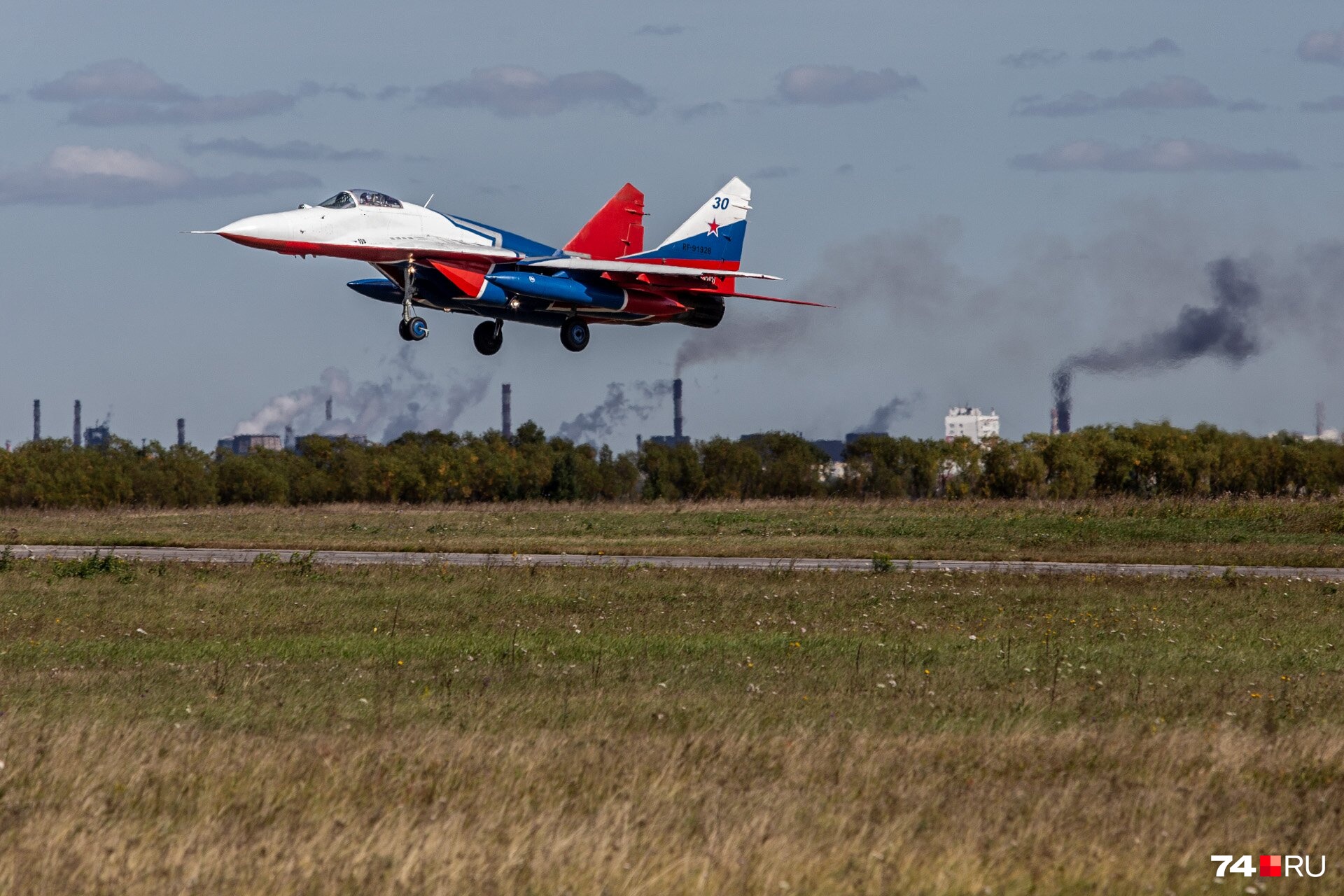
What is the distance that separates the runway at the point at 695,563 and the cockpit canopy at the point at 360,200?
8474 millimetres

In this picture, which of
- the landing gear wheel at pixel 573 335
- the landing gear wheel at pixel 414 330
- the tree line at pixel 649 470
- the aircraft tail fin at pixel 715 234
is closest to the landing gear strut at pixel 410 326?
the landing gear wheel at pixel 414 330

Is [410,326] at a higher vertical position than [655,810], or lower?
higher

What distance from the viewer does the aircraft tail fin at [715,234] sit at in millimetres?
37938

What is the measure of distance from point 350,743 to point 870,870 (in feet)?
15.9

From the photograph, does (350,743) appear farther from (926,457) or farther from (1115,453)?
(926,457)

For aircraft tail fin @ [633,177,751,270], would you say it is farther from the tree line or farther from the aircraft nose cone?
the tree line

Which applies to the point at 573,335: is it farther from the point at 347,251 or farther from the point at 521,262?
the point at 347,251

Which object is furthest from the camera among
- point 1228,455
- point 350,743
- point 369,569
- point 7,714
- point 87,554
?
point 1228,455

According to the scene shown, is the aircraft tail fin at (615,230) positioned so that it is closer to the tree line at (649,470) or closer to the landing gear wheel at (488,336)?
the landing gear wheel at (488,336)

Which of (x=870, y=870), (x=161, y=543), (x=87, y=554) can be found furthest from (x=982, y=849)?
(x=161, y=543)

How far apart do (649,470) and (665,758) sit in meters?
90.4

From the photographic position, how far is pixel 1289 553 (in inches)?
1561

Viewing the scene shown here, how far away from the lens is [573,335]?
113 ft

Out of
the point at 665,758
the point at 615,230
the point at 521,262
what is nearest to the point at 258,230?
the point at 521,262
